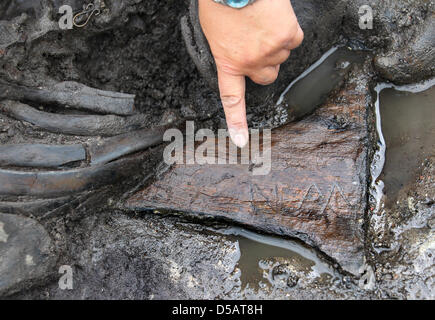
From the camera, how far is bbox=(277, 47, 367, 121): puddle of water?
2.96 m

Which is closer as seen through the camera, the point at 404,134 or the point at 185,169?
the point at 185,169

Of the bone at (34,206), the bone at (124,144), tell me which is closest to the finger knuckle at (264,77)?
the bone at (124,144)

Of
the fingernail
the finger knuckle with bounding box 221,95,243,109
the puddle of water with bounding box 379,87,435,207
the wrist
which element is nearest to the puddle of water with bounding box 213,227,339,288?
the fingernail

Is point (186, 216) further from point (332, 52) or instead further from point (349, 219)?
point (332, 52)

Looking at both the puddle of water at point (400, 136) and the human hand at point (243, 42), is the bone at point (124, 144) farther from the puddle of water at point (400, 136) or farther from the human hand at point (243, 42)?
the puddle of water at point (400, 136)

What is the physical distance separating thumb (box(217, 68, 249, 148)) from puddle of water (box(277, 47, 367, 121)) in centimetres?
58

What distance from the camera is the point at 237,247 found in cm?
248

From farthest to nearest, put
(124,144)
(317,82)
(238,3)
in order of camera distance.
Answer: (317,82)
(124,144)
(238,3)

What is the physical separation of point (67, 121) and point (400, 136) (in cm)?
212

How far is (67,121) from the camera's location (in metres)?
2.71

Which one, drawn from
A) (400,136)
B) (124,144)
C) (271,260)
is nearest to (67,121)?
(124,144)

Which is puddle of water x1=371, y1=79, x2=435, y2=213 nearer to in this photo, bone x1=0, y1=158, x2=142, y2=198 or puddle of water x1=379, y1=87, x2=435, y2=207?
puddle of water x1=379, y1=87, x2=435, y2=207

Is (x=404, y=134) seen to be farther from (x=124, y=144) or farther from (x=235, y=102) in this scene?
(x=124, y=144)

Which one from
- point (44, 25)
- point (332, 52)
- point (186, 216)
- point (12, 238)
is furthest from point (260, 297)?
point (44, 25)
